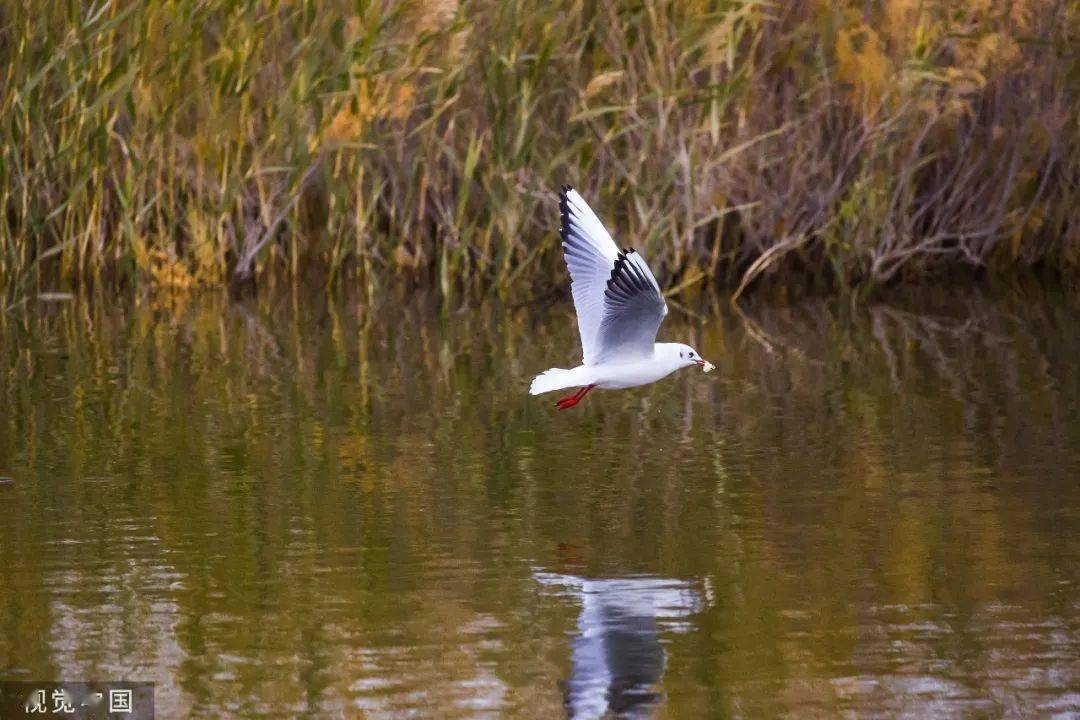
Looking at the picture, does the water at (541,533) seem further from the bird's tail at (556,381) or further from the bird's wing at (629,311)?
the bird's wing at (629,311)

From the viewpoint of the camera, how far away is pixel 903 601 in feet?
19.3

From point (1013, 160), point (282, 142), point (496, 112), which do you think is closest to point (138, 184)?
point (282, 142)

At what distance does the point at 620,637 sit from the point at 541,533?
1.43 metres

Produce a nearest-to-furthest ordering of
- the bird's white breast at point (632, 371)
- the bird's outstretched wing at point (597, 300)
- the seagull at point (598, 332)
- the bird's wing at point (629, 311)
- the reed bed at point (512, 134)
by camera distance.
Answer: the bird's wing at point (629, 311)
the bird's outstretched wing at point (597, 300)
the seagull at point (598, 332)
the bird's white breast at point (632, 371)
the reed bed at point (512, 134)

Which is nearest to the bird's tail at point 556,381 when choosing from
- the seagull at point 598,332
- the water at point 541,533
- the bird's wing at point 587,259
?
the seagull at point 598,332

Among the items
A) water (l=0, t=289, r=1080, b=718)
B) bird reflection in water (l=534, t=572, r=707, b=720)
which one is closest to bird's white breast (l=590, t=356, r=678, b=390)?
water (l=0, t=289, r=1080, b=718)

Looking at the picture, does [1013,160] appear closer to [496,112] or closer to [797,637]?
[496,112]

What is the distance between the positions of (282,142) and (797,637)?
30.0 ft

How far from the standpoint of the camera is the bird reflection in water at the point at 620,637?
16.3 ft

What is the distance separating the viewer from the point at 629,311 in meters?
7.71

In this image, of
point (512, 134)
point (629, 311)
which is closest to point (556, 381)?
point (629, 311)

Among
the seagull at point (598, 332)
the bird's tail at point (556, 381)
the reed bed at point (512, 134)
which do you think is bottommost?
the bird's tail at point (556, 381)

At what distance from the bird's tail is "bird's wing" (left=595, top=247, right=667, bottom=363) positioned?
127mm

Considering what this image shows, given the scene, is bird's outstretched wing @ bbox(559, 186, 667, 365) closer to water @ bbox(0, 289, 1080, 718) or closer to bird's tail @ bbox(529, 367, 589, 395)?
bird's tail @ bbox(529, 367, 589, 395)
